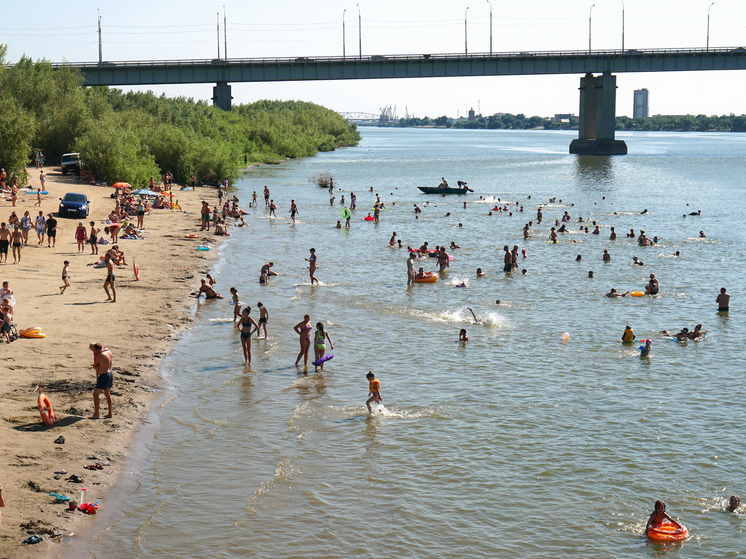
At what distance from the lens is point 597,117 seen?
437ft

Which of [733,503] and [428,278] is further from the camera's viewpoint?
[428,278]

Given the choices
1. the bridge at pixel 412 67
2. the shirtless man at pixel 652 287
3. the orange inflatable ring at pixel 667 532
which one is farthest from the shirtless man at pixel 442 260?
the bridge at pixel 412 67

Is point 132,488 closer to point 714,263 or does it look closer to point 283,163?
point 714,263

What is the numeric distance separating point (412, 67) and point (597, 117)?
130 ft

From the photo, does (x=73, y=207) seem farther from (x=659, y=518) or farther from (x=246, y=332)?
(x=659, y=518)

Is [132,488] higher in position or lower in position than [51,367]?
lower

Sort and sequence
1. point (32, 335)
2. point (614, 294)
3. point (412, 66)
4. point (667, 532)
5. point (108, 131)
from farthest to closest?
point (412, 66), point (108, 131), point (614, 294), point (32, 335), point (667, 532)

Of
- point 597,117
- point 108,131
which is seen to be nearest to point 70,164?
point 108,131

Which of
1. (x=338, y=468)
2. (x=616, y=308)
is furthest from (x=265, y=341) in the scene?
(x=616, y=308)

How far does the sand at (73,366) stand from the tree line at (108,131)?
20788 millimetres

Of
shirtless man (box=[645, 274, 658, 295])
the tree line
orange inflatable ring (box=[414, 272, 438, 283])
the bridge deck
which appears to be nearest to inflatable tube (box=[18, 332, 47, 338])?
orange inflatable ring (box=[414, 272, 438, 283])

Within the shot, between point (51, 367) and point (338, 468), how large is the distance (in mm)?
8451

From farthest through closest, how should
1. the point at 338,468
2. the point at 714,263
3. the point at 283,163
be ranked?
the point at 283,163 → the point at 714,263 → the point at 338,468

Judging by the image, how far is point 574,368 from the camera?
2406 centimetres
